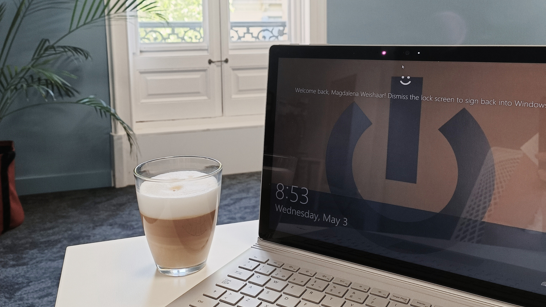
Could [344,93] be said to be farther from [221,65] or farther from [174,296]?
[221,65]

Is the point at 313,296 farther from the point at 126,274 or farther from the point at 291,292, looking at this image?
the point at 126,274

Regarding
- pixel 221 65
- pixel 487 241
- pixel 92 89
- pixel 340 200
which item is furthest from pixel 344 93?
pixel 221 65

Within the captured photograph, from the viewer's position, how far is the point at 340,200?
609 millimetres

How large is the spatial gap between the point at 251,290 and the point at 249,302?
2 cm

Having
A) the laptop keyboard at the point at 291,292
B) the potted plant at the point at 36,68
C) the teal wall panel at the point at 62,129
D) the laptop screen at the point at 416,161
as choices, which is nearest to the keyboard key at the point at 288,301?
the laptop keyboard at the point at 291,292

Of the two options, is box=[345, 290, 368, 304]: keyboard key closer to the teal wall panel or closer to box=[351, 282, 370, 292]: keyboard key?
box=[351, 282, 370, 292]: keyboard key

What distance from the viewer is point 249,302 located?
0.52 m

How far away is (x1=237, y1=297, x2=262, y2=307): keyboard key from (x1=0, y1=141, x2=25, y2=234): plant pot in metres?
1.90

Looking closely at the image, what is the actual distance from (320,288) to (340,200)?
0.12 meters

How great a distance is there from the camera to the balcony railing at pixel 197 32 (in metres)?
2.90

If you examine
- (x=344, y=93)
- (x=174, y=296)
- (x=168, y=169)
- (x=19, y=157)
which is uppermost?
(x=344, y=93)

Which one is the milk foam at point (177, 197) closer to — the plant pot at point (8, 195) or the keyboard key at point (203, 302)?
the keyboard key at point (203, 302)

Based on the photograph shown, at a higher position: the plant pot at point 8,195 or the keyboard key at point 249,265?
the keyboard key at point 249,265

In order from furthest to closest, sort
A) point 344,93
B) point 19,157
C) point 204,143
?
point 204,143
point 19,157
point 344,93
